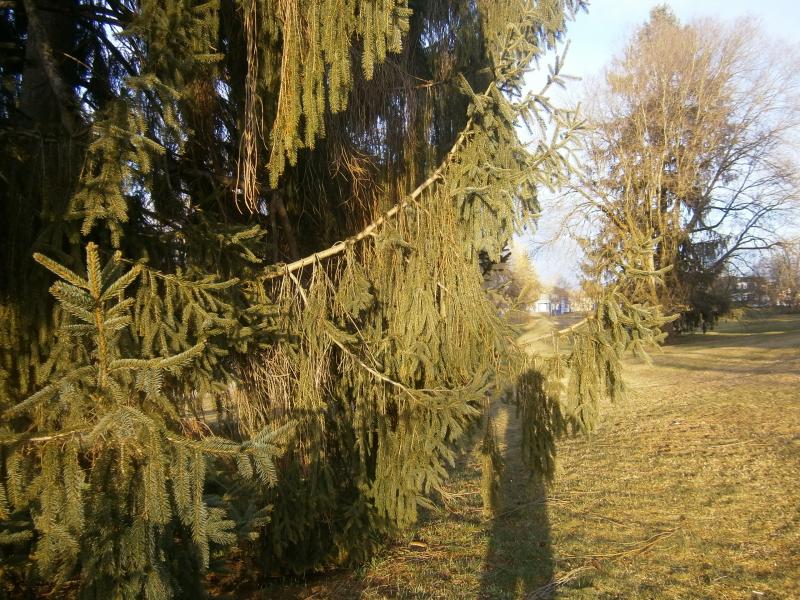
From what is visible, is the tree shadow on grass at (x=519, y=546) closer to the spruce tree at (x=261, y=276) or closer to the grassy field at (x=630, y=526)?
the grassy field at (x=630, y=526)

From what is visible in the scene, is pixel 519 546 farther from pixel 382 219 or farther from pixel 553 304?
pixel 553 304

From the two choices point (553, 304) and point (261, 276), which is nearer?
point (261, 276)

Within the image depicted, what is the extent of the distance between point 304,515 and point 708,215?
83.5 feet

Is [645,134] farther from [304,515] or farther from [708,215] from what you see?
[304,515]

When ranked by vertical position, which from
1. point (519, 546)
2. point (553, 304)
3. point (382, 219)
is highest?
point (553, 304)

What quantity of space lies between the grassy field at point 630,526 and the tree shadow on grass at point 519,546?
17 millimetres

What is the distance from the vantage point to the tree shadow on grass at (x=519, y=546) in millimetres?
4578

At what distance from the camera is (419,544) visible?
5859 mm

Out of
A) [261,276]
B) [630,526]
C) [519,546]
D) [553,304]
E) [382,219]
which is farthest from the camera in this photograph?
[553,304]

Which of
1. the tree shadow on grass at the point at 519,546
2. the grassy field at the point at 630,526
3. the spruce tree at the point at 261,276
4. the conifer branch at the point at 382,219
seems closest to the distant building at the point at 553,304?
the grassy field at the point at 630,526

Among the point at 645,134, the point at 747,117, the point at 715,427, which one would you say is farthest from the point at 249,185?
the point at 747,117

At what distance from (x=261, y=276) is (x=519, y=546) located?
Answer: 387 cm

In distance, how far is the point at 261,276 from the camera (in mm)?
4305

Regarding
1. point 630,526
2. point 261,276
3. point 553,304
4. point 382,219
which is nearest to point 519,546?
point 630,526
